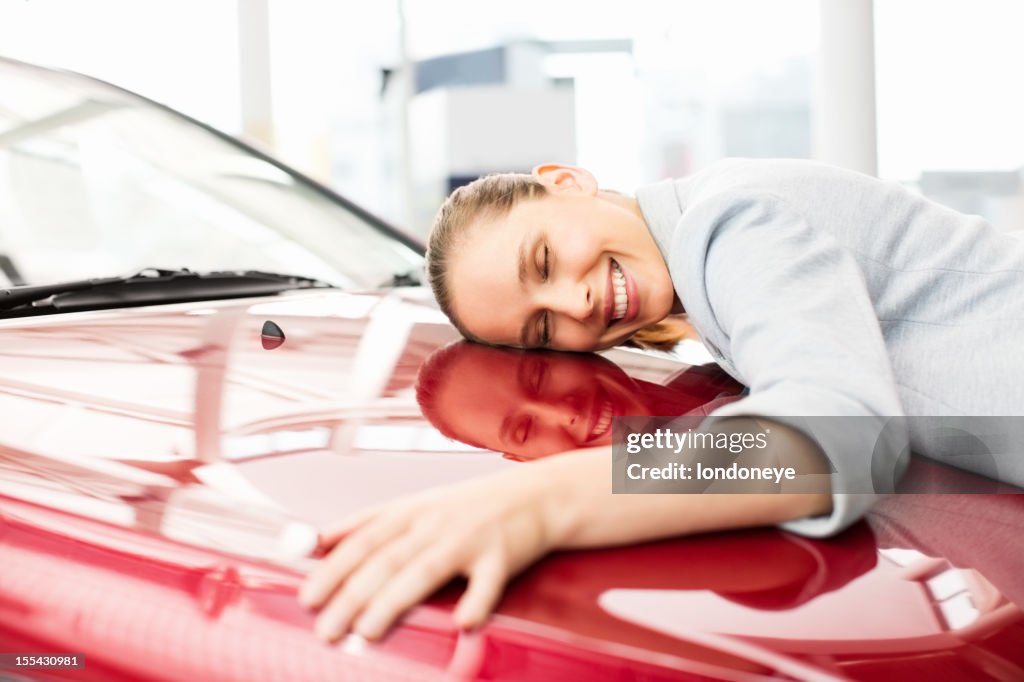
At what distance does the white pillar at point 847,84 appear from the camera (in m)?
4.34

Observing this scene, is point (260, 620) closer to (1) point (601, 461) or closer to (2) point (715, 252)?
(1) point (601, 461)

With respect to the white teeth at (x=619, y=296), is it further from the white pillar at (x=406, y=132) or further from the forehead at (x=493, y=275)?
the white pillar at (x=406, y=132)

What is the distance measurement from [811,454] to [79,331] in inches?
33.1

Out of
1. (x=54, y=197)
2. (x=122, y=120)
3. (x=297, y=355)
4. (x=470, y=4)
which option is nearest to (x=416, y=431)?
(x=297, y=355)

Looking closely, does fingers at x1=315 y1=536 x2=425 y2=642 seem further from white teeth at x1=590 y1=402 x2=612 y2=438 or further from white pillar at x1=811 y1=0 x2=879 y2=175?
white pillar at x1=811 y1=0 x2=879 y2=175

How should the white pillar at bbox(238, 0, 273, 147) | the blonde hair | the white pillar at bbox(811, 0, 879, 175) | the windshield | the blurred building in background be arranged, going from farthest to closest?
the white pillar at bbox(238, 0, 273, 147)
the blurred building in background
the white pillar at bbox(811, 0, 879, 175)
the windshield
the blonde hair

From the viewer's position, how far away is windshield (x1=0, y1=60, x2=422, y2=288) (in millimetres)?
1442

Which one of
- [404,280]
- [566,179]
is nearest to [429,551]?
[566,179]

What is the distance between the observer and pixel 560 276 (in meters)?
1.09

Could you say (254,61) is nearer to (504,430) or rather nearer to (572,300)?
(572,300)

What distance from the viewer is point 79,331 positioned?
107cm

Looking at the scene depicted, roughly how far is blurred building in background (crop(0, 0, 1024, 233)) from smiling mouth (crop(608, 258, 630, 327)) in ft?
12.3

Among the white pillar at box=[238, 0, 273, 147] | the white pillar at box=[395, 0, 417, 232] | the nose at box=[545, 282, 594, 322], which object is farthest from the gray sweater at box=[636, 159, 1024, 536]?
the white pillar at box=[395, 0, 417, 232]

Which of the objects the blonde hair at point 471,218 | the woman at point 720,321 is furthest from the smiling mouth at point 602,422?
the blonde hair at point 471,218
